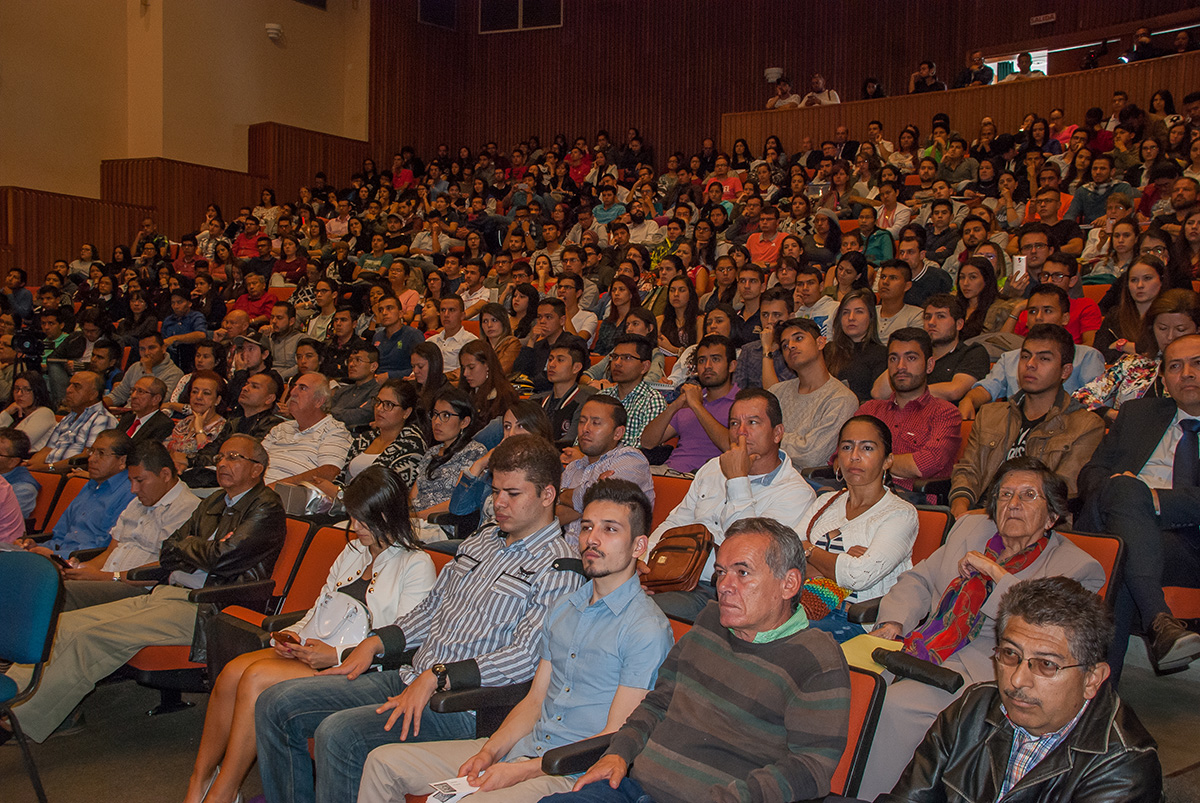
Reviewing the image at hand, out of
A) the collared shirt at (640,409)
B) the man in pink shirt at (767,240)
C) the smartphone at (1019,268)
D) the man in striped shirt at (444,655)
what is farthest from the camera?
the man in pink shirt at (767,240)

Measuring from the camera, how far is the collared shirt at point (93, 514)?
4.21 metres

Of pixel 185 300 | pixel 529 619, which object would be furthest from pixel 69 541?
pixel 185 300

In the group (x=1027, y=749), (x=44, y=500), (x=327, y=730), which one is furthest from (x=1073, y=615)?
(x=44, y=500)

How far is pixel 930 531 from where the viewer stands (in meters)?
2.84

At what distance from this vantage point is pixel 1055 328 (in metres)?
3.33

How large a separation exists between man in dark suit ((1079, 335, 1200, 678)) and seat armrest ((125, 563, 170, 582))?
3152 mm

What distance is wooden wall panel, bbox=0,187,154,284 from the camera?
1170 centimetres

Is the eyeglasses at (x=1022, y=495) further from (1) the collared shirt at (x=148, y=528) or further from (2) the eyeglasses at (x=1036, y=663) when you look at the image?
(1) the collared shirt at (x=148, y=528)

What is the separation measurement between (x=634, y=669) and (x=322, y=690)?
35.1 inches

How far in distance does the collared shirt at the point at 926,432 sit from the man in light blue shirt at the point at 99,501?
3219 millimetres

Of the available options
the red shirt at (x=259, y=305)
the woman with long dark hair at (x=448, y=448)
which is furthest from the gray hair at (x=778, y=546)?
the red shirt at (x=259, y=305)

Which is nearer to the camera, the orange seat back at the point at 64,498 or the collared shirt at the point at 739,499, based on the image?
the collared shirt at the point at 739,499

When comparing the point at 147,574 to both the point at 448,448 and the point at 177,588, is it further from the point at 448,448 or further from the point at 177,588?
the point at 448,448

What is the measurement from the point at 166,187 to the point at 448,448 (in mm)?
10458
